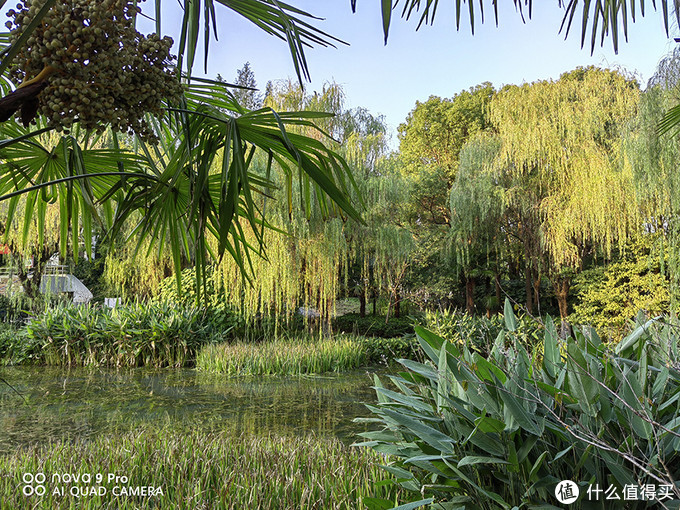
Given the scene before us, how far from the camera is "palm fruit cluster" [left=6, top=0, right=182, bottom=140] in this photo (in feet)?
2.55

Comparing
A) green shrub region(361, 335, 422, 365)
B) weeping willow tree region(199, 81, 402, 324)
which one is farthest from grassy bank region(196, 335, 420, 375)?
weeping willow tree region(199, 81, 402, 324)

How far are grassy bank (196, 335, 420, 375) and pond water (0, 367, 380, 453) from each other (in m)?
0.31

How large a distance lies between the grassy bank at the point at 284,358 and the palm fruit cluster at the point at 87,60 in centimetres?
604

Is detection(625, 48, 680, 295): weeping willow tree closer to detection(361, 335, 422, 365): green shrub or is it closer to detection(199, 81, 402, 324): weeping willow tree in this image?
detection(199, 81, 402, 324): weeping willow tree

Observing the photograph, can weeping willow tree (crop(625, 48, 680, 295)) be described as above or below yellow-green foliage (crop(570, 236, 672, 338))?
above

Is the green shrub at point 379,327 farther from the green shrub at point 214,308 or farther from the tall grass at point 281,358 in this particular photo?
the tall grass at point 281,358

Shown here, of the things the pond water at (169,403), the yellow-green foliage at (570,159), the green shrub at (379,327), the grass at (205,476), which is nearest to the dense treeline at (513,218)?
the yellow-green foliage at (570,159)

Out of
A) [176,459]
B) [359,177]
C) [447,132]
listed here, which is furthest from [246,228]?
[447,132]

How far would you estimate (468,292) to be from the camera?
12.2 m

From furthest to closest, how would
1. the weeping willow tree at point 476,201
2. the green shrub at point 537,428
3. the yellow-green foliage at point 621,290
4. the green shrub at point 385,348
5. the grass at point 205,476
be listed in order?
the weeping willow tree at point 476,201
the yellow-green foliage at point 621,290
the green shrub at point 385,348
the grass at point 205,476
the green shrub at point 537,428

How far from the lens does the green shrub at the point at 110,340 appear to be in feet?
23.9

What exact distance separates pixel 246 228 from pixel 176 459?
5.28 m

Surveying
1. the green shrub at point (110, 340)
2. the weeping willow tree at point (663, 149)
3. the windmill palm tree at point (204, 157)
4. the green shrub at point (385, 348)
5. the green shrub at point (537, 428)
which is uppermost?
the weeping willow tree at point (663, 149)

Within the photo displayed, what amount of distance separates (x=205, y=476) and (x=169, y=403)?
283 centimetres
